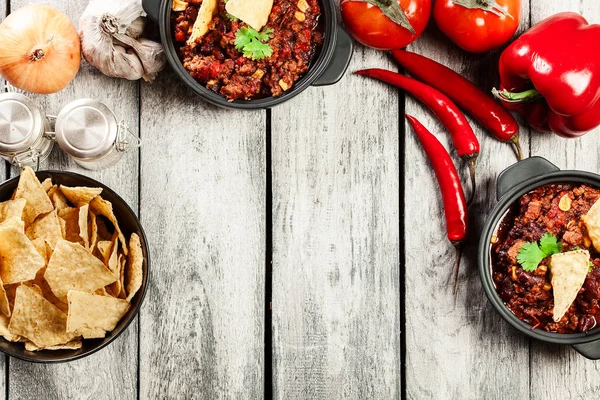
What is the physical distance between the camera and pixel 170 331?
1.98m

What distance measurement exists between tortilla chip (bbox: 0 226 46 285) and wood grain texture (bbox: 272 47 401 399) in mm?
625

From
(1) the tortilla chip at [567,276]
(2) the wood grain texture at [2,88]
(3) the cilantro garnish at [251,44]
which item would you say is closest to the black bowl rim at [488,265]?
(1) the tortilla chip at [567,276]

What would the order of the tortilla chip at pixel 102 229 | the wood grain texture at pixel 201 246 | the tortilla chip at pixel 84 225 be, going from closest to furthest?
the tortilla chip at pixel 84 225 → the tortilla chip at pixel 102 229 → the wood grain texture at pixel 201 246

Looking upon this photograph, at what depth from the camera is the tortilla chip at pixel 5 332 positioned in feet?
5.58

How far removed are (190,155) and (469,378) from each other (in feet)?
3.19

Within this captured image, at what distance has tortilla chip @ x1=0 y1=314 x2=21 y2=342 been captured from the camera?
170cm

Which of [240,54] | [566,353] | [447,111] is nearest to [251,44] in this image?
[240,54]

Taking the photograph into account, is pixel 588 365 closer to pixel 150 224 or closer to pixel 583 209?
pixel 583 209

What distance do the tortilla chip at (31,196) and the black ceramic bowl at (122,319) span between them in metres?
0.06

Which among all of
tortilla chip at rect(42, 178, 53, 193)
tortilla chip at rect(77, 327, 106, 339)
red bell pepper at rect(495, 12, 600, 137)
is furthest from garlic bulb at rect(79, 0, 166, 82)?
red bell pepper at rect(495, 12, 600, 137)

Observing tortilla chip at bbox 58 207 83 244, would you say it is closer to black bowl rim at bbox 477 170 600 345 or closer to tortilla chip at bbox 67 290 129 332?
tortilla chip at bbox 67 290 129 332

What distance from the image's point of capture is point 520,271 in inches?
70.9

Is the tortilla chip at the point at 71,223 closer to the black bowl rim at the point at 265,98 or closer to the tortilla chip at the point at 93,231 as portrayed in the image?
the tortilla chip at the point at 93,231

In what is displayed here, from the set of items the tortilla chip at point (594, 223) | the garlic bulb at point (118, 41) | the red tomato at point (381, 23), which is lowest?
the tortilla chip at point (594, 223)
